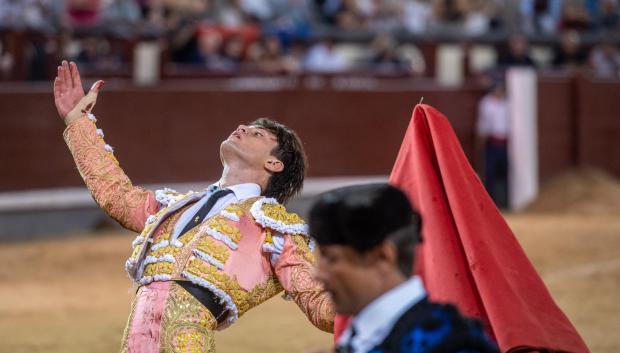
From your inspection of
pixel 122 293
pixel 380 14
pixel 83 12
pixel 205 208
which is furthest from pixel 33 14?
pixel 205 208

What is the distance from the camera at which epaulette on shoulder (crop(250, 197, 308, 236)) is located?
2814 mm

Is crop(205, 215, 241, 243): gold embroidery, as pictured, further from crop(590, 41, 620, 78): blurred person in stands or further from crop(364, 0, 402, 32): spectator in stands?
crop(590, 41, 620, 78): blurred person in stands

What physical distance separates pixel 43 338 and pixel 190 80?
5742 mm

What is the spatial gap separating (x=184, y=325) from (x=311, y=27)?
10.6 metres

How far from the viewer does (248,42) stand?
11914 mm

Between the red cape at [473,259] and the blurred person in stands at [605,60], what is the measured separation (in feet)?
40.4

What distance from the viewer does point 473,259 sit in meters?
2.51

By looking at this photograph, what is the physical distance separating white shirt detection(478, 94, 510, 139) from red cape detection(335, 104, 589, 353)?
9.37m

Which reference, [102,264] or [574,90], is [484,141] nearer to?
[574,90]

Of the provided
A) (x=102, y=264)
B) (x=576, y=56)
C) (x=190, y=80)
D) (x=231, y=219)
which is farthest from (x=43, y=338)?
(x=576, y=56)

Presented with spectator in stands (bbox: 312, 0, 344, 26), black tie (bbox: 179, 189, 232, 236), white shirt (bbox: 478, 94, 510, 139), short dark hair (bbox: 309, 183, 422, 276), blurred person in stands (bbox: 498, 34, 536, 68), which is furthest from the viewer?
spectator in stands (bbox: 312, 0, 344, 26)

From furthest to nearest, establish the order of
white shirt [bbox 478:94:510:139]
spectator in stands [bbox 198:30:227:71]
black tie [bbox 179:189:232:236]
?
white shirt [bbox 478:94:510:139] < spectator in stands [bbox 198:30:227:71] < black tie [bbox 179:189:232:236]

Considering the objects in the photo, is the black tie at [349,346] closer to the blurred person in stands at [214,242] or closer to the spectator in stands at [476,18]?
the blurred person in stands at [214,242]

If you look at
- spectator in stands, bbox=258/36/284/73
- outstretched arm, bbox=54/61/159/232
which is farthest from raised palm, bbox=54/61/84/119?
spectator in stands, bbox=258/36/284/73
